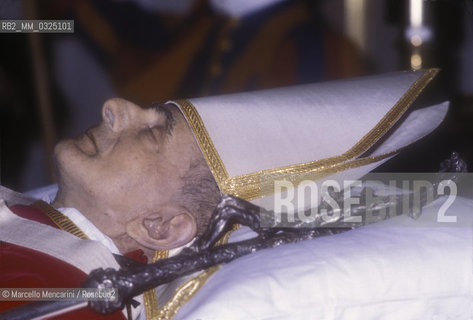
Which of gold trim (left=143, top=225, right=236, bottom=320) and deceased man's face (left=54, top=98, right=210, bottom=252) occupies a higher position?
deceased man's face (left=54, top=98, right=210, bottom=252)

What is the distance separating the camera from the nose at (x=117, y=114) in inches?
Result: 37.8

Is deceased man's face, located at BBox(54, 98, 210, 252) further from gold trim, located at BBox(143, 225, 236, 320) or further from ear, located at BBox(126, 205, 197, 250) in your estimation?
gold trim, located at BBox(143, 225, 236, 320)

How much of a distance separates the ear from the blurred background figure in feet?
4.63

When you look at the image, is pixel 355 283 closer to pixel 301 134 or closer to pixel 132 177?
pixel 301 134

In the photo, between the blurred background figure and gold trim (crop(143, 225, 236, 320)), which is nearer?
gold trim (crop(143, 225, 236, 320))

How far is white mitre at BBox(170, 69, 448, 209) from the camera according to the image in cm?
86

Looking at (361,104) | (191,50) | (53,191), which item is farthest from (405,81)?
(191,50)

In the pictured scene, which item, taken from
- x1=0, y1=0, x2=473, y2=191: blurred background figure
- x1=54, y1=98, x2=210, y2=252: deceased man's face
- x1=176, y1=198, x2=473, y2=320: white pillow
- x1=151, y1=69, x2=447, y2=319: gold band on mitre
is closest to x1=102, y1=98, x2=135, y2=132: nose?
x1=54, y1=98, x2=210, y2=252: deceased man's face

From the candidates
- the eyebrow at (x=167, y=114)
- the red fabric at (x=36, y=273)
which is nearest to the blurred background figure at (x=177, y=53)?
the eyebrow at (x=167, y=114)

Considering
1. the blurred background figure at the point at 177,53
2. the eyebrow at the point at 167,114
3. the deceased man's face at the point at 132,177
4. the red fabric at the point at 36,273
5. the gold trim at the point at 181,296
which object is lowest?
the gold trim at the point at 181,296

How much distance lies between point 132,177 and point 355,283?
1.61 ft

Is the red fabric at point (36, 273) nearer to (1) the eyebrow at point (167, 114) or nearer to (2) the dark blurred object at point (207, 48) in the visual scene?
(1) the eyebrow at point (167, 114)

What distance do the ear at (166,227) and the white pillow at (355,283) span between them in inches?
8.9

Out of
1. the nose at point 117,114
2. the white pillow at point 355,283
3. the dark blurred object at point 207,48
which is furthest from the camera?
the dark blurred object at point 207,48
